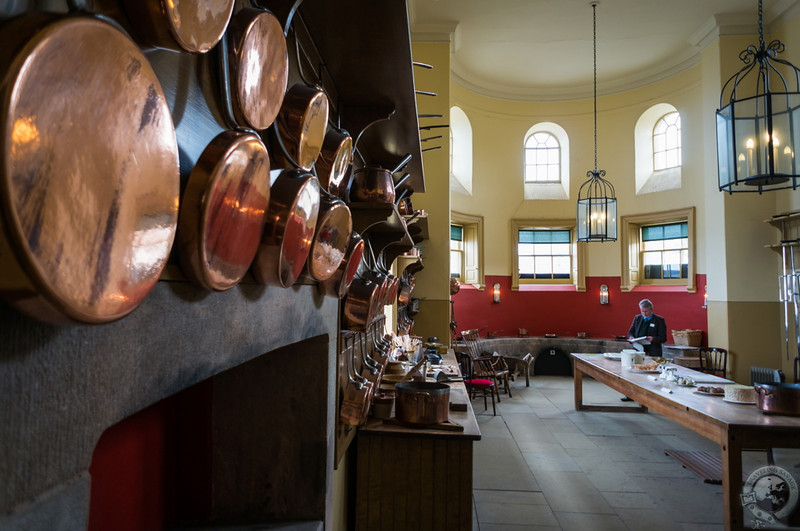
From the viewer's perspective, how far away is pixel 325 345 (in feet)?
5.69

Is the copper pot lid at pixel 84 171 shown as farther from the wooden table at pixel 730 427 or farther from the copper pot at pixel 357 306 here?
the wooden table at pixel 730 427

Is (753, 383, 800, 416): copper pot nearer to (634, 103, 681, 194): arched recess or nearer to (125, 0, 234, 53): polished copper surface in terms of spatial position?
(125, 0, 234, 53): polished copper surface

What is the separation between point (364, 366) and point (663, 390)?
8.70ft

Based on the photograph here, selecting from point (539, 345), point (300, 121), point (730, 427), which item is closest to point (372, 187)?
point (300, 121)

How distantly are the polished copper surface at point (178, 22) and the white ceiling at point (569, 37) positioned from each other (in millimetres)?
7031

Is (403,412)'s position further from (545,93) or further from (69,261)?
(545,93)

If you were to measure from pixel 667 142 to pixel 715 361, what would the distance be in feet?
14.7

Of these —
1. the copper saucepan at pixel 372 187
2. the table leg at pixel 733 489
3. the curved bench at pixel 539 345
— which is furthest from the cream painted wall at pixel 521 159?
the copper saucepan at pixel 372 187

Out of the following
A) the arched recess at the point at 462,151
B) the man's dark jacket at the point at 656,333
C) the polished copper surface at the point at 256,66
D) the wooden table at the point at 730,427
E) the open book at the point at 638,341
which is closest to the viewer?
the polished copper surface at the point at 256,66

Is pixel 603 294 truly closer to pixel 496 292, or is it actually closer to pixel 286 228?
pixel 496 292

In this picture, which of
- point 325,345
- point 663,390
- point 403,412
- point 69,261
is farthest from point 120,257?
point 663,390

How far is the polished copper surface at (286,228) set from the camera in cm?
93

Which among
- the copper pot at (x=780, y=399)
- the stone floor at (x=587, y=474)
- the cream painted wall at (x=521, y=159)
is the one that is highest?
the cream painted wall at (x=521, y=159)

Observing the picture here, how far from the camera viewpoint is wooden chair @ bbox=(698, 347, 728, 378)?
7441 millimetres
